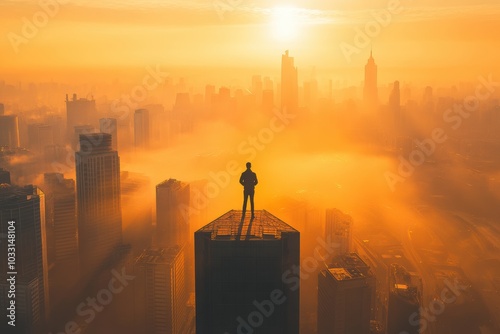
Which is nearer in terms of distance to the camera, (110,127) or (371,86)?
(110,127)

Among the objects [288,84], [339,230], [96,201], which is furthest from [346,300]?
→ [288,84]

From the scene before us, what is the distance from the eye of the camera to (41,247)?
13602 millimetres

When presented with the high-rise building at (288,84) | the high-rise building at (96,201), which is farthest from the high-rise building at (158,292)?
the high-rise building at (288,84)

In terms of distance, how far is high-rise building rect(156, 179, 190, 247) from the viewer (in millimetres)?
17391

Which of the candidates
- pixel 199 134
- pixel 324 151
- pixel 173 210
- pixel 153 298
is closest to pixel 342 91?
pixel 324 151

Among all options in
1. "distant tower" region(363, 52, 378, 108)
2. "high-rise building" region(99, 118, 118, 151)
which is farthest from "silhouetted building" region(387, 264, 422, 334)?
"distant tower" region(363, 52, 378, 108)

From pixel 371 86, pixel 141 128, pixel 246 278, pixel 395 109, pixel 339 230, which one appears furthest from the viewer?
pixel 371 86

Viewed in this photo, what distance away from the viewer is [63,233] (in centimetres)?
1650

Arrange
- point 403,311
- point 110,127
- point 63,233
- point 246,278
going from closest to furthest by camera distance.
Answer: point 246,278, point 403,311, point 63,233, point 110,127

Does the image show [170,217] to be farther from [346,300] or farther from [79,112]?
[79,112]

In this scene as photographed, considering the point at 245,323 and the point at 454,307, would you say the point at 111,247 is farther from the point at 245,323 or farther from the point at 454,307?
the point at 245,323

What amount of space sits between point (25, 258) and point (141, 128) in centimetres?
1497

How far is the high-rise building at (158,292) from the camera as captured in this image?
12.9 meters

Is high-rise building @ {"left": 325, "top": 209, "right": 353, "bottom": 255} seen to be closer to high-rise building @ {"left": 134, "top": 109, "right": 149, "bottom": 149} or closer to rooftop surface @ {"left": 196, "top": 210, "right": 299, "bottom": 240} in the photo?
rooftop surface @ {"left": 196, "top": 210, "right": 299, "bottom": 240}
